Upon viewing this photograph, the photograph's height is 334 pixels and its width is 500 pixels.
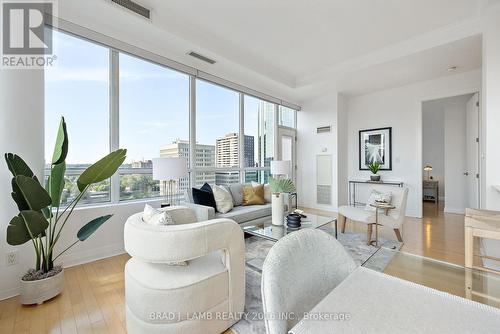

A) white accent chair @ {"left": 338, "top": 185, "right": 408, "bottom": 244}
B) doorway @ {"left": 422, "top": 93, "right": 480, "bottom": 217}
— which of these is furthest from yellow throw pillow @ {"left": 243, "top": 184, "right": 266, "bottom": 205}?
doorway @ {"left": 422, "top": 93, "right": 480, "bottom": 217}

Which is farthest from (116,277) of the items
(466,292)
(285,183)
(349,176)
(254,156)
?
(349,176)

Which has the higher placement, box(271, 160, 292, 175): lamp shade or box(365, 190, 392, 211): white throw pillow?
box(271, 160, 292, 175): lamp shade

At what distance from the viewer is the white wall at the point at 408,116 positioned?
14.4 ft

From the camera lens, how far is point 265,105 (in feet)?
18.1

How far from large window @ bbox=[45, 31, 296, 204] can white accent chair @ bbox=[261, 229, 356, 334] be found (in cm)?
296

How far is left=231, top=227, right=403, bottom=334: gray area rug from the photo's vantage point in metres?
1.55

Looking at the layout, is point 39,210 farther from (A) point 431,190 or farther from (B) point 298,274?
(A) point 431,190

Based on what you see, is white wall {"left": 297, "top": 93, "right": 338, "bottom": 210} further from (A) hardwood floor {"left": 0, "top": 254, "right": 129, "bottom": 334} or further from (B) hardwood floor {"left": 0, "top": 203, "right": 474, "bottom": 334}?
(A) hardwood floor {"left": 0, "top": 254, "right": 129, "bottom": 334}

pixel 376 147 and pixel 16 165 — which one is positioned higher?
pixel 376 147

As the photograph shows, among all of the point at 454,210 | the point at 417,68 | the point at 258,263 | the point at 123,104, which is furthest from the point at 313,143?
the point at 123,104

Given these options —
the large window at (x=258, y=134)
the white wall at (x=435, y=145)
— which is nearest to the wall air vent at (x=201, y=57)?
the large window at (x=258, y=134)

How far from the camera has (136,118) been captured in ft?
10.7

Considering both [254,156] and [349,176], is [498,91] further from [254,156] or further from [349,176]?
[254,156]

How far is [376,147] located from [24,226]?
6.07 metres
